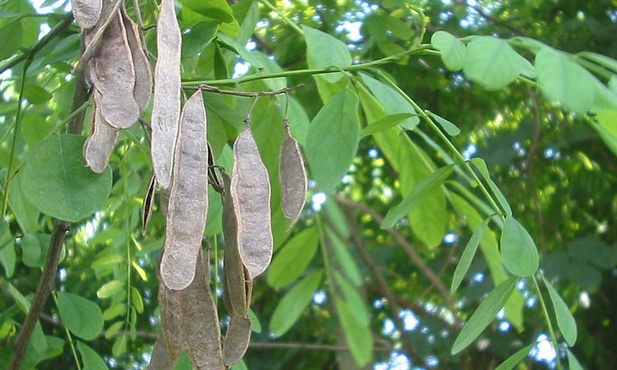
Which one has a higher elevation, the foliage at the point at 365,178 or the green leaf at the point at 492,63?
the green leaf at the point at 492,63

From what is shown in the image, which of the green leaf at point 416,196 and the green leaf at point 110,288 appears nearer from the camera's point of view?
the green leaf at point 416,196

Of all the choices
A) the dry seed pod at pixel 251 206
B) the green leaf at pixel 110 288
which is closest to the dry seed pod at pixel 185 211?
the dry seed pod at pixel 251 206

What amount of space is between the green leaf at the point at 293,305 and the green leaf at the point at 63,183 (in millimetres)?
320

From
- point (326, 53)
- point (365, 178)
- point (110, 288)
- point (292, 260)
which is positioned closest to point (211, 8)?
point (326, 53)

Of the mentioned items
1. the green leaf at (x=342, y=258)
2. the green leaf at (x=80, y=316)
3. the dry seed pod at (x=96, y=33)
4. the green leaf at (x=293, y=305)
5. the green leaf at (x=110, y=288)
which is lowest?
the green leaf at (x=110, y=288)

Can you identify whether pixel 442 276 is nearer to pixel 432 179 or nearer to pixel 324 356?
pixel 324 356

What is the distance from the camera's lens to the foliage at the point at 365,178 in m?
0.63

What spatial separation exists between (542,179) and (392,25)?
81 cm

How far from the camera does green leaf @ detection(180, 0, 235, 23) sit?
0.62 metres

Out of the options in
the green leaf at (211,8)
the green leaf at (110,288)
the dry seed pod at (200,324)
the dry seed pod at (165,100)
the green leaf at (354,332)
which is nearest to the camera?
the dry seed pod at (165,100)

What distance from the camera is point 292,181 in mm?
560

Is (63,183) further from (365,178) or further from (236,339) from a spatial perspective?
(365,178)

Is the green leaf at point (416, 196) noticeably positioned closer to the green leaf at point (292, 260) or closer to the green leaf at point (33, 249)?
the green leaf at point (292, 260)

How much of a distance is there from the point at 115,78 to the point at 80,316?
0.42 m
